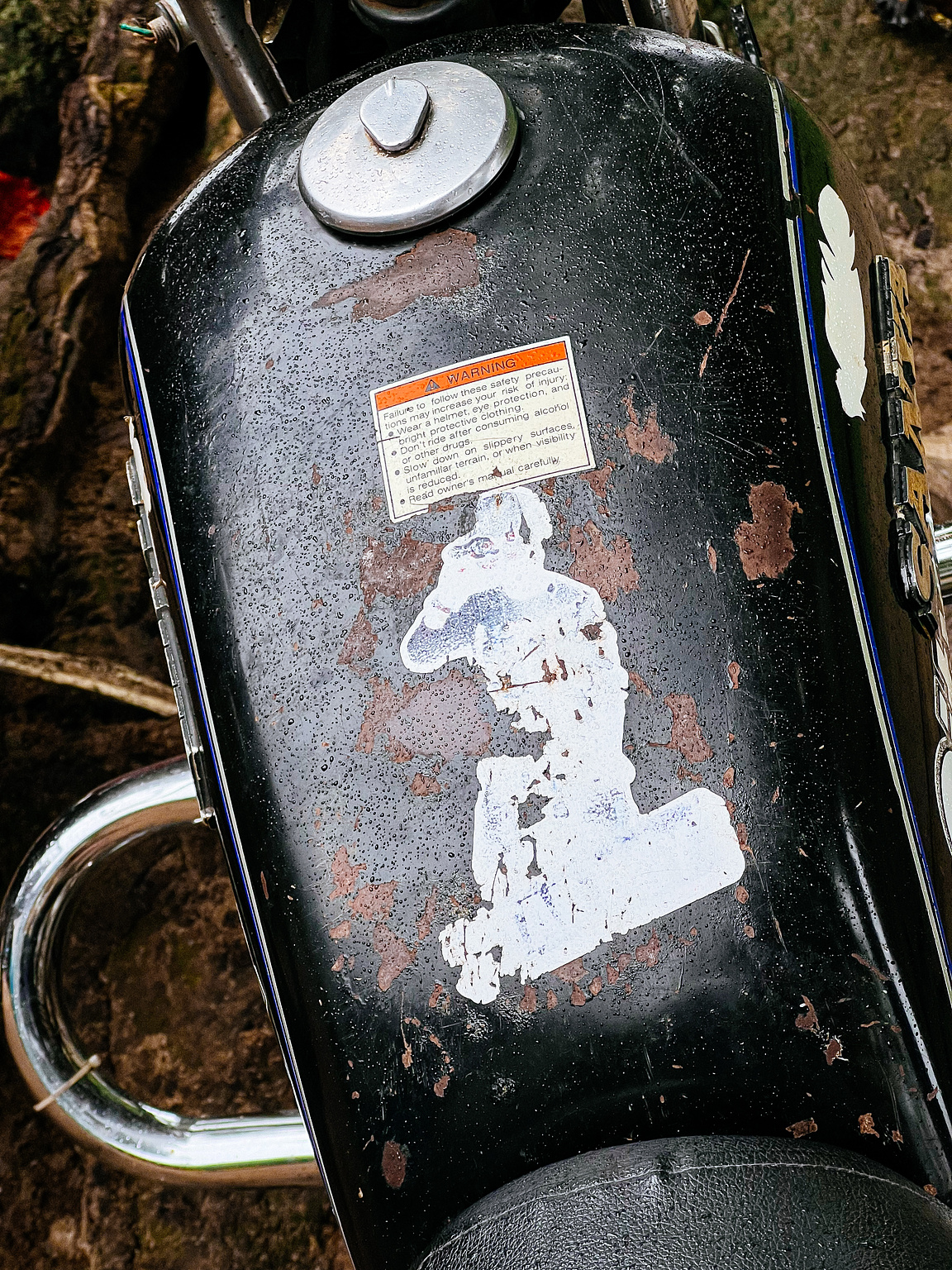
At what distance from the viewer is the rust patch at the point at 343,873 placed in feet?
1.99

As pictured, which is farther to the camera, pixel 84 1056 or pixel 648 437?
pixel 84 1056

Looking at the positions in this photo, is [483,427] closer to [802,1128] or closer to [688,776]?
[688,776]

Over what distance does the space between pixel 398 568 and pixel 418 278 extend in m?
0.19

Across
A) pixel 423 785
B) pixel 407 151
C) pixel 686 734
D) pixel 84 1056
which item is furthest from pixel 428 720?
pixel 84 1056

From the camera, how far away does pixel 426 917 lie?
1.92 ft

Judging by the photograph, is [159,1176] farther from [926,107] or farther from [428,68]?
[926,107]

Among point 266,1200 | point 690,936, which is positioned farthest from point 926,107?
point 266,1200

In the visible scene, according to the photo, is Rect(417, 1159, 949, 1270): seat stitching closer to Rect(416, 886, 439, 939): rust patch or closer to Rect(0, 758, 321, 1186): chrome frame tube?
Rect(416, 886, 439, 939): rust patch

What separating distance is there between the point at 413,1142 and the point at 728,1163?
18 cm

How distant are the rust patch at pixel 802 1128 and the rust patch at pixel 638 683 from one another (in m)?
0.23

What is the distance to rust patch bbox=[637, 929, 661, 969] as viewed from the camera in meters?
0.56

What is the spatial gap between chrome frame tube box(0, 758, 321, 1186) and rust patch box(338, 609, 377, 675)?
0.97ft

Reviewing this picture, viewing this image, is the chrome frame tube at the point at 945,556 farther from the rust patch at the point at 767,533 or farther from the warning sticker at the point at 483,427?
the warning sticker at the point at 483,427

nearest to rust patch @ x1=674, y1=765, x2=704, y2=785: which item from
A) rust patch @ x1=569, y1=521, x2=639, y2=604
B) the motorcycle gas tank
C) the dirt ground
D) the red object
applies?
the motorcycle gas tank
